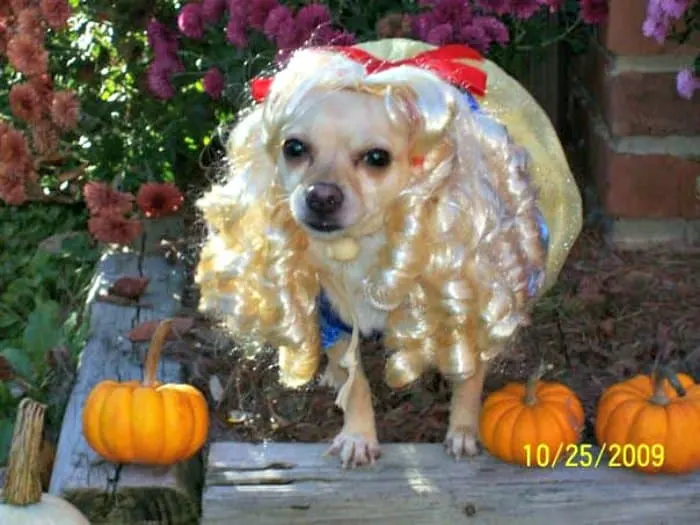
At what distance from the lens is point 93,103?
3.95m

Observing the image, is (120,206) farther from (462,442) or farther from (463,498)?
(463,498)

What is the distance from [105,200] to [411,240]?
1429mm

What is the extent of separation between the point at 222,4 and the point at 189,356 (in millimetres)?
957

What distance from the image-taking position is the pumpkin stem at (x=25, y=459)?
82.3 inches

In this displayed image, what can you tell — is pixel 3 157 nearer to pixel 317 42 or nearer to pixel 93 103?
pixel 93 103

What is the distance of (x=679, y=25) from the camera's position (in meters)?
3.42

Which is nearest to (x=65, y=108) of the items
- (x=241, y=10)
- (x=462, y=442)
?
(x=241, y=10)

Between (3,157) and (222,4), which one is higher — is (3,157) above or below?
below

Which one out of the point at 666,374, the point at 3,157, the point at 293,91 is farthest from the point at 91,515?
the point at 3,157

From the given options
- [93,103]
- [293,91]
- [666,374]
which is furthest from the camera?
[93,103]

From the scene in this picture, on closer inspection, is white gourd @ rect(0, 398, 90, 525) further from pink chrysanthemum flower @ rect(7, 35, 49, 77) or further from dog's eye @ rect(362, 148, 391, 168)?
pink chrysanthemum flower @ rect(7, 35, 49, 77)

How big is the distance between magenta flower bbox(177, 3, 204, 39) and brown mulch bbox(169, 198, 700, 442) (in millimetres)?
658

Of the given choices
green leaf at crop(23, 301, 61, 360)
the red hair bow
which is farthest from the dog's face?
green leaf at crop(23, 301, 61, 360)

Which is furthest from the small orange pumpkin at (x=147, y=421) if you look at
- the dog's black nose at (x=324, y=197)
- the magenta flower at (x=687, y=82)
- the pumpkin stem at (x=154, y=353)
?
the magenta flower at (x=687, y=82)
